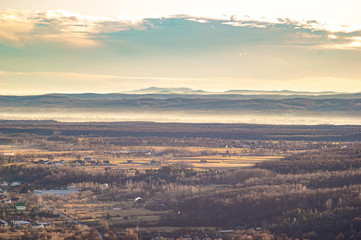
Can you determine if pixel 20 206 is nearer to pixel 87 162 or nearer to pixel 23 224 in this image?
pixel 23 224

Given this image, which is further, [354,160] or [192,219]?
[354,160]

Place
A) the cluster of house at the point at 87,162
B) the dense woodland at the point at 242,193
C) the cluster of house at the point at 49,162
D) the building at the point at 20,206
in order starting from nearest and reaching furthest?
the dense woodland at the point at 242,193
the building at the point at 20,206
the cluster of house at the point at 49,162
the cluster of house at the point at 87,162

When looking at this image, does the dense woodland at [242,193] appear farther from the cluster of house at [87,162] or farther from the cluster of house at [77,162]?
the cluster of house at [87,162]

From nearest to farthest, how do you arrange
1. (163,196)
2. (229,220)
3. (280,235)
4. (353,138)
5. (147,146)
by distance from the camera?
(280,235), (229,220), (163,196), (147,146), (353,138)

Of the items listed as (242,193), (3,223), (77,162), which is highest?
(77,162)

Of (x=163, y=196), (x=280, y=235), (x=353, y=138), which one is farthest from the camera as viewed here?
(x=353, y=138)

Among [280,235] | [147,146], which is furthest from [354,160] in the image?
[147,146]

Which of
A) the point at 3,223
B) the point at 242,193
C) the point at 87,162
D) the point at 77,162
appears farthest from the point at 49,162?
the point at 3,223

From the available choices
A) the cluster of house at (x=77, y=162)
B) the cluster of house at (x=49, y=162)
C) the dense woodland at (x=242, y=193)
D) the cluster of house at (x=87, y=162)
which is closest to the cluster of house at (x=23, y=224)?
the dense woodland at (x=242, y=193)

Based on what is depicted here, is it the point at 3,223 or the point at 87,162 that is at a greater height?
the point at 87,162

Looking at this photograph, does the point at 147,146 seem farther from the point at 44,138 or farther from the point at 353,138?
the point at 353,138

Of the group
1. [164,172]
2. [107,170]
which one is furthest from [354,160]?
[107,170]
